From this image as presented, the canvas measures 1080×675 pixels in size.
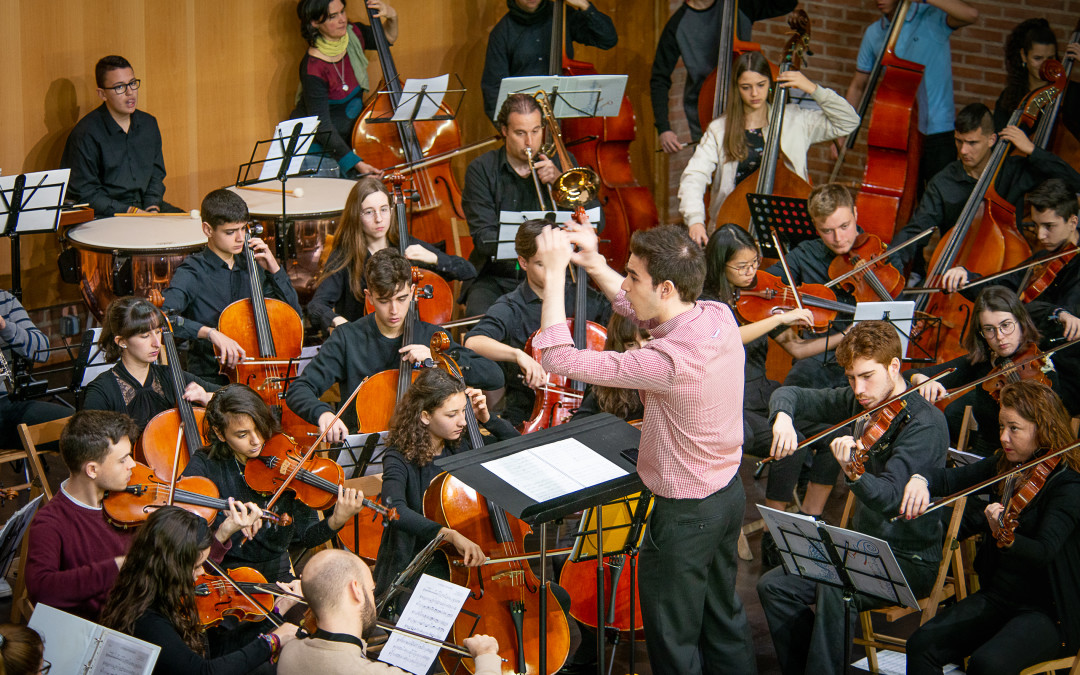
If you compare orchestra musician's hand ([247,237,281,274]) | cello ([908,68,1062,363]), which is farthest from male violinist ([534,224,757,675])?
cello ([908,68,1062,363])

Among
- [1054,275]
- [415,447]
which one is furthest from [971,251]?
[415,447]

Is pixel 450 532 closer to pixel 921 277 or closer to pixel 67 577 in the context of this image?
pixel 67 577

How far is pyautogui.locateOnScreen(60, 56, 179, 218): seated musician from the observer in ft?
19.0

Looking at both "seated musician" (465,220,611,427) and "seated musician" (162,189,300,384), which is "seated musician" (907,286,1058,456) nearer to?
"seated musician" (465,220,611,427)

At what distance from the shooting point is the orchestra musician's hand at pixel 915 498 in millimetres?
3174

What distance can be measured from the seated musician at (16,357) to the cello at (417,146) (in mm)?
1989

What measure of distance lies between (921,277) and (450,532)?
3.33 meters

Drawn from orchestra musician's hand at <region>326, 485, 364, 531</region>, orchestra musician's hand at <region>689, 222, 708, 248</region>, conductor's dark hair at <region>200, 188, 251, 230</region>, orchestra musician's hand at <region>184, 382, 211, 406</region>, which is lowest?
orchestra musician's hand at <region>326, 485, 364, 531</region>

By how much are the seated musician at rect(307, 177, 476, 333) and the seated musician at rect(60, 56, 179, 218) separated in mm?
1639

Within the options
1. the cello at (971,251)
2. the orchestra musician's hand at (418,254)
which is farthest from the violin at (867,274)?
the orchestra musician's hand at (418,254)

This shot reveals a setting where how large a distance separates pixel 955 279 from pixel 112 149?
Answer: 427cm

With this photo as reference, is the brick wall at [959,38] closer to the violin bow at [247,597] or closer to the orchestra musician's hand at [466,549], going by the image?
the orchestra musician's hand at [466,549]

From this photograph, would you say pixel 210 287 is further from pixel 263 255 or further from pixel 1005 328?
Answer: pixel 1005 328

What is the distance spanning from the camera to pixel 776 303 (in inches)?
A: 177
